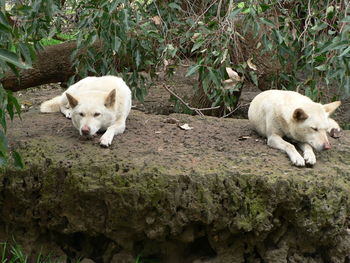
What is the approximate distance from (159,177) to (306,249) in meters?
1.40

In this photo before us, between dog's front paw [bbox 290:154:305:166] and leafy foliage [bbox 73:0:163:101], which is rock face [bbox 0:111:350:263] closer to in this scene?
dog's front paw [bbox 290:154:305:166]

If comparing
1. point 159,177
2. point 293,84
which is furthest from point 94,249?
point 293,84

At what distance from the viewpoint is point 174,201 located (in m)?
4.64

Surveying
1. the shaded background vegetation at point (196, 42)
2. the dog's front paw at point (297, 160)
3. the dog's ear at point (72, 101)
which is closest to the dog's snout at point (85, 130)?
the dog's ear at point (72, 101)

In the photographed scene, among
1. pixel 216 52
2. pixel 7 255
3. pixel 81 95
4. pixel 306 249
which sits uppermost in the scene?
pixel 216 52

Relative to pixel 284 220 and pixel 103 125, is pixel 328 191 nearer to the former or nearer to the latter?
pixel 284 220

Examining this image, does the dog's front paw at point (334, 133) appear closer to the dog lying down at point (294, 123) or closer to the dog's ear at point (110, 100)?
the dog lying down at point (294, 123)

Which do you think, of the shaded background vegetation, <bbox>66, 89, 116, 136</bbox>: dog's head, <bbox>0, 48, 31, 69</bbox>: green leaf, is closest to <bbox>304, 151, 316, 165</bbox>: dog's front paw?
the shaded background vegetation

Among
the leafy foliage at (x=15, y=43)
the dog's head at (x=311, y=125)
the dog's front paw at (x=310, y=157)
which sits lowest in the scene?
the dog's front paw at (x=310, y=157)

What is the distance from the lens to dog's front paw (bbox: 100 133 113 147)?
511 centimetres

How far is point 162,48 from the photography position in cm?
653

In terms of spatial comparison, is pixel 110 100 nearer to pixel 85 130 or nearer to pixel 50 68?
pixel 85 130

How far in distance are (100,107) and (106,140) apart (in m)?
0.56

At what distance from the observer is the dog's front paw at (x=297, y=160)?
15.9 feet
